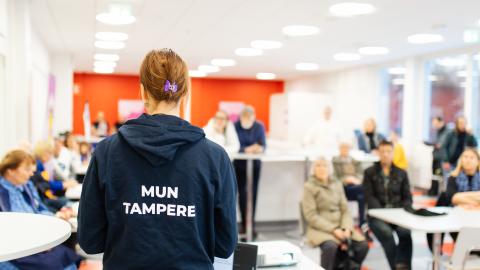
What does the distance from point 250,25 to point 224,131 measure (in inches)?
65.2

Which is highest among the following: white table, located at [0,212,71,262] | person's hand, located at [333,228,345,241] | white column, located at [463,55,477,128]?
white column, located at [463,55,477,128]

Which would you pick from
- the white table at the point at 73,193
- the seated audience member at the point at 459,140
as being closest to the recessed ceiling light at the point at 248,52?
the seated audience member at the point at 459,140

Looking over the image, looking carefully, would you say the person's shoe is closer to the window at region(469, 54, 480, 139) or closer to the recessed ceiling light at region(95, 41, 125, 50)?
the window at region(469, 54, 480, 139)

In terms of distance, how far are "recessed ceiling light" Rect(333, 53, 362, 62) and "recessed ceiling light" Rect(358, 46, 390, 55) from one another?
45 centimetres

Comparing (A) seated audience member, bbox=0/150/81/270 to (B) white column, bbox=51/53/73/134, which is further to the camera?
(B) white column, bbox=51/53/73/134

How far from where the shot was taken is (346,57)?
33.0 feet

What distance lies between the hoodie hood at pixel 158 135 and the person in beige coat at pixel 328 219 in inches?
116

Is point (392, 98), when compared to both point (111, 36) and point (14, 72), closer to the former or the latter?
point (111, 36)

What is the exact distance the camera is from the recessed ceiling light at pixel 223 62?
11.0m

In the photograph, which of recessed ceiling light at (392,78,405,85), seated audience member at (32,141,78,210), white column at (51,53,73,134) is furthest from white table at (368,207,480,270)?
white column at (51,53,73,134)

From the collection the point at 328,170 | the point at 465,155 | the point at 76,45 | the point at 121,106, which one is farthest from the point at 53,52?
the point at 465,155

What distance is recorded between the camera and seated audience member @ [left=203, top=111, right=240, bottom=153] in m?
5.74

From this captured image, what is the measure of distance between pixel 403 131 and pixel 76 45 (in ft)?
21.7

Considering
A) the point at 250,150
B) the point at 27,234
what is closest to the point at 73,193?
the point at 250,150
